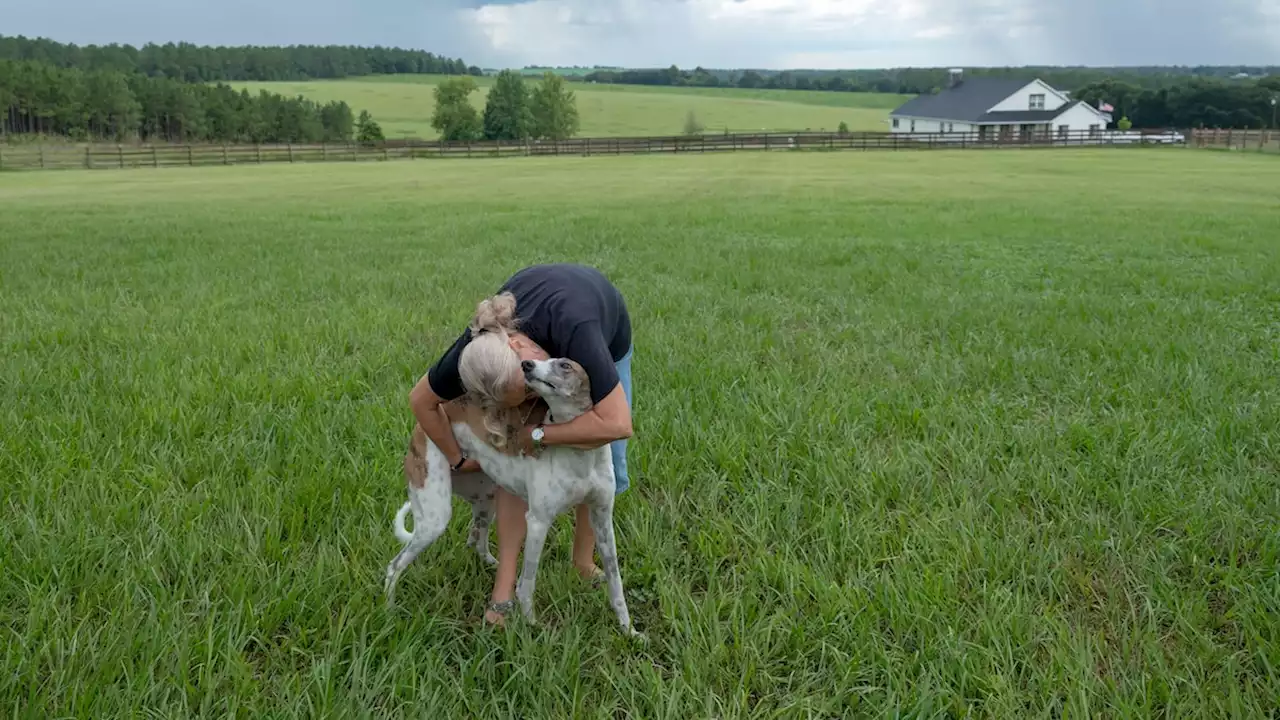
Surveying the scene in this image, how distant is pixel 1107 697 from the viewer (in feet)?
8.39

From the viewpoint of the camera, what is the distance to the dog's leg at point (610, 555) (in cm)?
273

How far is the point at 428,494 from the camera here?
2758 millimetres

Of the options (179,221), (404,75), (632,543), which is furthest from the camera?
(404,75)

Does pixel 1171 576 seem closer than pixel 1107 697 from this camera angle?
No

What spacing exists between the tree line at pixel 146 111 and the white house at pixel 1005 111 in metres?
50.2

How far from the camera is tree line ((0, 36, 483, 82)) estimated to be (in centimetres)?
12162

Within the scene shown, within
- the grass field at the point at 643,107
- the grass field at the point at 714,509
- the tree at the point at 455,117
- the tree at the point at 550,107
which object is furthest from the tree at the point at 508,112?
the grass field at the point at 714,509

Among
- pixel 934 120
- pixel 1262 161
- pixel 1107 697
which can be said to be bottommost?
pixel 1107 697

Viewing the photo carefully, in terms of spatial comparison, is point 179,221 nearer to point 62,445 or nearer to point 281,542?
point 62,445

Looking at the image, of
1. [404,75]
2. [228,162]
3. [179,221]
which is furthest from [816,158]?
[404,75]

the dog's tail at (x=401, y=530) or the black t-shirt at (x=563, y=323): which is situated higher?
the black t-shirt at (x=563, y=323)

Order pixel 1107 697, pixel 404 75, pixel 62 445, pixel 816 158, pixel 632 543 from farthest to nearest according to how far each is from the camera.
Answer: pixel 404 75, pixel 816 158, pixel 62 445, pixel 632 543, pixel 1107 697

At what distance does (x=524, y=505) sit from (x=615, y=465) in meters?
0.40

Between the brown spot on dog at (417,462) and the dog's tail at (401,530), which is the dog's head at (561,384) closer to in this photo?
the brown spot on dog at (417,462)
